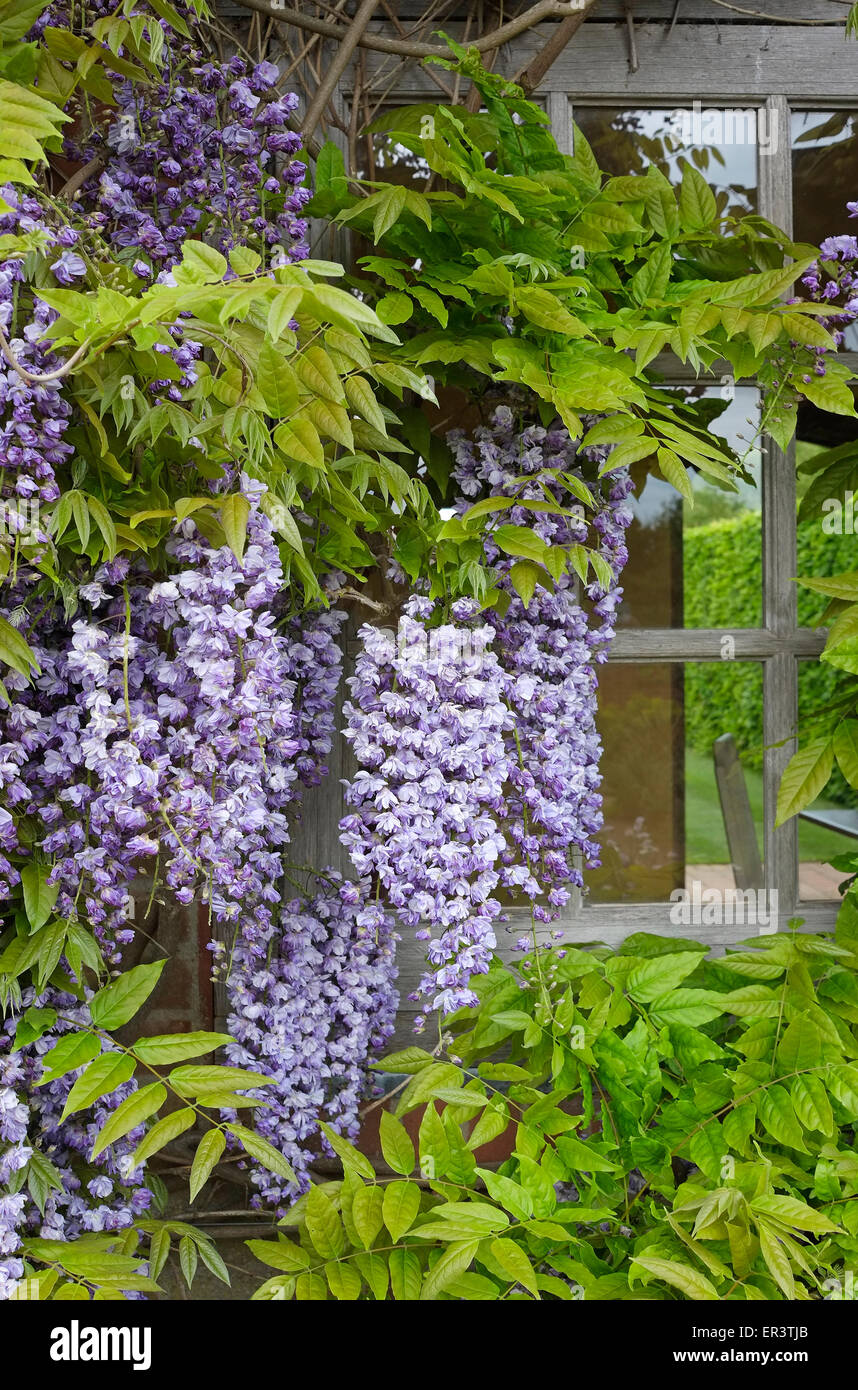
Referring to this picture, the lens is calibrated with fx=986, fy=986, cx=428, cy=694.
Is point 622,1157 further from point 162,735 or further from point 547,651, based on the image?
point 162,735

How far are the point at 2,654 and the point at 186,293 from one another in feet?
1.35

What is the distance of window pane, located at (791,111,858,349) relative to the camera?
5.55ft

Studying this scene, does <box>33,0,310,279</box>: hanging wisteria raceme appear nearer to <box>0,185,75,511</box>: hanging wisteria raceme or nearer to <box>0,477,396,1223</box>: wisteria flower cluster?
<box>0,185,75,511</box>: hanging wisteria raceme

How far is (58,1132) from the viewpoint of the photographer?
1.25 metres

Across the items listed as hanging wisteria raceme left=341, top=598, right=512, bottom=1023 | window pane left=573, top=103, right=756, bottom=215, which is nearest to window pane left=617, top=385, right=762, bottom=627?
window pane left=573, top=103, right=756, bottom=215

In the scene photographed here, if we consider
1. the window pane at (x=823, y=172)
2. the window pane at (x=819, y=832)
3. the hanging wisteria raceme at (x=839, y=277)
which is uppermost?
the window pane at (x=823, y=172)

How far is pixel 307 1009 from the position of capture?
141 centimetres

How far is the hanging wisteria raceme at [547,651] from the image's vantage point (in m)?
1.32

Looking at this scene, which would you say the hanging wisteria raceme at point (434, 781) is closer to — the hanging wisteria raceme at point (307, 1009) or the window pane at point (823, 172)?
the hanging wisteria raceme at point (307, 1009)

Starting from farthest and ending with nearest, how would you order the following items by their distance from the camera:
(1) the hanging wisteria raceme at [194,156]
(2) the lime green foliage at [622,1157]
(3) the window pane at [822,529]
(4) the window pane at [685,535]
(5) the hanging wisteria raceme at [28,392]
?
(4) the window pane at [685,535], (3) the window pane at [822,529], (1) the hanging wisteria raceme at [194,156], (2) the lime green foliage at [622,1157], (5) the hanging wisteria raceme at [28,392]

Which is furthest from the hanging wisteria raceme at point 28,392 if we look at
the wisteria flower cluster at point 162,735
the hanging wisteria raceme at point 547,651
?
the hanging wisteria raceme at point 547,651

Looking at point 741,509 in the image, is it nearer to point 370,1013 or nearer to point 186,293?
point 370,1013

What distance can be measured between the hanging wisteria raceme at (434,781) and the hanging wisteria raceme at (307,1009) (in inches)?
6.2

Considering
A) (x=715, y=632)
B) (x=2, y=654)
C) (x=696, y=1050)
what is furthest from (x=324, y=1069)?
(x=715, y=632)
